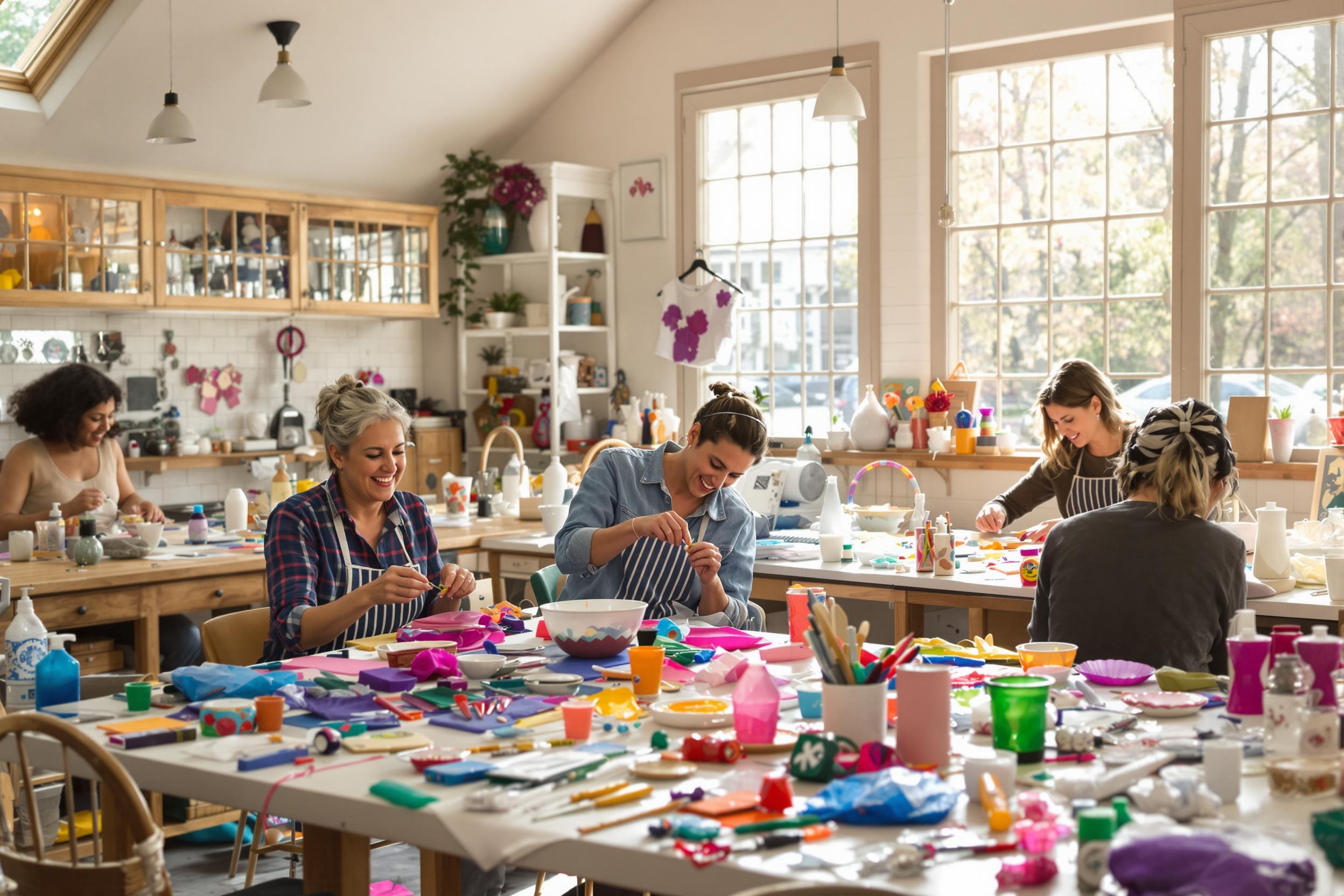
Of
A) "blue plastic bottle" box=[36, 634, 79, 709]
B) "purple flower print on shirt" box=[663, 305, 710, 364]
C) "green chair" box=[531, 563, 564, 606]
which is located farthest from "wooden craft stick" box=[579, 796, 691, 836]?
"purple flower print on shirt" box=[663, 305, 710, 364]

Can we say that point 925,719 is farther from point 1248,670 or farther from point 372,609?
point 372,609

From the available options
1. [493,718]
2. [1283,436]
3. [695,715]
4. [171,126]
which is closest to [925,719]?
[695,715]

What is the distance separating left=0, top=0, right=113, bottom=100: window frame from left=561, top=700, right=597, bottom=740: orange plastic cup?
5080 millimetres

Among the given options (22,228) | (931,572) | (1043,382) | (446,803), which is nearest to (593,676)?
(446,803)

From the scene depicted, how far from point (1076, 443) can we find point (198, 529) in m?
3.34

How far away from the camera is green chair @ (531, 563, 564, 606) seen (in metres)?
3.81

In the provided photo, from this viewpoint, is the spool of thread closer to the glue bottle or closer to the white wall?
the glue bottle

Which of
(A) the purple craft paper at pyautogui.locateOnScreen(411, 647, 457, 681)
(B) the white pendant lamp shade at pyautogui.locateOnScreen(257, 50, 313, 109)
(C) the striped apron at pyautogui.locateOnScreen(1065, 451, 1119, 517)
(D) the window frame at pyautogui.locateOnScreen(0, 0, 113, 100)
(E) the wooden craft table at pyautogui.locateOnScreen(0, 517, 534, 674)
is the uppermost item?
(D) the window frame at pyautogui.locateOnScreen(0, 0, 113, 100)

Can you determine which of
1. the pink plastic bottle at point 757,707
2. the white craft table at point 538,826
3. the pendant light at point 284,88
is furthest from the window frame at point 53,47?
the pink plastic bottle at point 757,707

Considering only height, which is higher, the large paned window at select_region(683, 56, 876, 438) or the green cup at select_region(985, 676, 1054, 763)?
the large paned window at select_region(683, 56, 876, 438)

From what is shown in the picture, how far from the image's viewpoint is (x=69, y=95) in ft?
20.1

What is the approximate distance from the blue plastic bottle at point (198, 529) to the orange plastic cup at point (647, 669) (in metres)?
3.17

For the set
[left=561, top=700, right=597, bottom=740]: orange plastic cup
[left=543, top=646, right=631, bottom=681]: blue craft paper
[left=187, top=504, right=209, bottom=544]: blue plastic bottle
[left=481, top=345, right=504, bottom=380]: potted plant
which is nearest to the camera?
[left=561, top=700, right=597, bottom=740]: orange plastic cup

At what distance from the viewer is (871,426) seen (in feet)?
21.5
